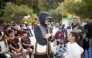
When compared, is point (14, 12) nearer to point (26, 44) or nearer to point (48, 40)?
point (26, 44)

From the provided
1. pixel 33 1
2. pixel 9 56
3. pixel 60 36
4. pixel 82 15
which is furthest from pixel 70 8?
pixel 33 1

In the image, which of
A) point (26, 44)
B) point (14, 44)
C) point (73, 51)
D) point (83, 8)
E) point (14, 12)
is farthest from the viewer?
point (14, 12)

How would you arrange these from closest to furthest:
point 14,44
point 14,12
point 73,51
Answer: point 73,51
point 14,44
point 14,12

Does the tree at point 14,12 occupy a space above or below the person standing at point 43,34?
above

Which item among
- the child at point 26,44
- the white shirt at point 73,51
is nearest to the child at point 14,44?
the child at point 26,44

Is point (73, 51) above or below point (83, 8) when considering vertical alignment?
below

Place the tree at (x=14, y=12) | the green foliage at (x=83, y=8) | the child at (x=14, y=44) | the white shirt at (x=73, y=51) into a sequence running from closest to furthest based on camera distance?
1. the white shirt at (x=73, y=51)
2. the child at (x=14, y=44)
3. the green foliage at (x=83, y=8)
4. the tree at (x=14, y=12)

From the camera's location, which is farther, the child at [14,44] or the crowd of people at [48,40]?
the child at [14,44]

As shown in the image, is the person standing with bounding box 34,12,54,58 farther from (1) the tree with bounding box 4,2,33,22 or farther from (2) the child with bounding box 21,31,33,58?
(1) the tree with bounding box 4,2,33,22

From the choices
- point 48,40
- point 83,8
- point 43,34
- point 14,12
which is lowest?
point 48,40

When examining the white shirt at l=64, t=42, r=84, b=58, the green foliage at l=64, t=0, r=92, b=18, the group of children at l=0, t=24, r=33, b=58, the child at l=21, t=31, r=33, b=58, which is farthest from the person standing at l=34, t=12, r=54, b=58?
the green foliage at l=64, t=0, r=92, b=18

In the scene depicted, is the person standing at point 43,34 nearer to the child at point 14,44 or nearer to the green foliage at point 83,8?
the child at point 14,44

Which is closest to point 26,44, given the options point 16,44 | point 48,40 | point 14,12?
point 16,44

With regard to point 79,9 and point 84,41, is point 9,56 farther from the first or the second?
point 79,9
